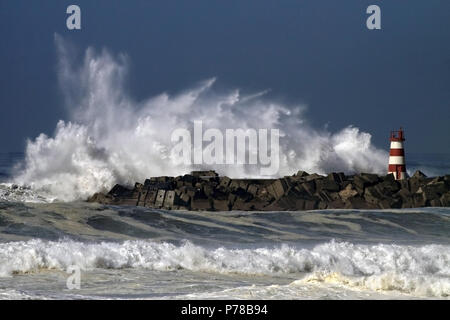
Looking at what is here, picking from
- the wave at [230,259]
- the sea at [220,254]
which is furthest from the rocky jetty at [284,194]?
the wave at [230,259]

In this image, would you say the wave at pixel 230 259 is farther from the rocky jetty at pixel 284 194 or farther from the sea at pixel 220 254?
the rocky jetty at pixel 284 194

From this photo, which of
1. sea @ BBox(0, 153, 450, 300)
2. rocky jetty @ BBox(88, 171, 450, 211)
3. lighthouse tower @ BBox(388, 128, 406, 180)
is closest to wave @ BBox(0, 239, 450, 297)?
sea @ BBox(0, 153, 450, 300)

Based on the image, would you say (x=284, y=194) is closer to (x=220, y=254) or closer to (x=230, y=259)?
(x=220, y=254)

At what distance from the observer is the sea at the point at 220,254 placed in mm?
7469

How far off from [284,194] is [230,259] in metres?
7.34

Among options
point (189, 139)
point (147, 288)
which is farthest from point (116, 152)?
point (147, 288)

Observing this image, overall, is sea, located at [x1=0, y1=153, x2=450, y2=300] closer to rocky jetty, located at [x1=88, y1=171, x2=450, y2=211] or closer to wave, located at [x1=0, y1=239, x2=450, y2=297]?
wave, located at [x1=0, y1=239, x2=450, y2=297]

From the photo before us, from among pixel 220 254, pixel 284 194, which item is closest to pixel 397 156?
pixel 284 194

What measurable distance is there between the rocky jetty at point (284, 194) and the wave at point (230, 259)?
548cm

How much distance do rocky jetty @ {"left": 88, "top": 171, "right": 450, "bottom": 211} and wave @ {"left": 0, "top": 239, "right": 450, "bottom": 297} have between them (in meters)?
5.48

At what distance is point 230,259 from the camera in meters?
10.1

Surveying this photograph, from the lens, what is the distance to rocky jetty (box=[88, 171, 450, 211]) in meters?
16.8
